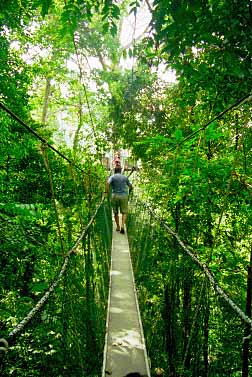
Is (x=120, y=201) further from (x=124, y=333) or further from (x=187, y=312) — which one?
(x=187, y=312)

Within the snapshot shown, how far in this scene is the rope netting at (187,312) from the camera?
1.11m

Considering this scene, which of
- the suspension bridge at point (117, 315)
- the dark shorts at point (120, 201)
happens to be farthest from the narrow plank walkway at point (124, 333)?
the dark shorts at point (120, 201)

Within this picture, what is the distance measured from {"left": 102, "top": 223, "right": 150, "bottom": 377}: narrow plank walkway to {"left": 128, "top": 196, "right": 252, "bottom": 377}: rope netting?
0.18 feet

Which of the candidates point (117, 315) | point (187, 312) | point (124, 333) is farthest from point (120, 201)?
point (187, 312)

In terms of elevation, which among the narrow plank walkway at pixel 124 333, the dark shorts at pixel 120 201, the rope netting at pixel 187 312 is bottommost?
the narrow plank walkway at pixel 124 333

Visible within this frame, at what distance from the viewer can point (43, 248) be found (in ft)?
9.02

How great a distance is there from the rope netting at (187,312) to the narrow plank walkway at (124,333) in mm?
56

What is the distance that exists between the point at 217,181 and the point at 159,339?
93 centimetres

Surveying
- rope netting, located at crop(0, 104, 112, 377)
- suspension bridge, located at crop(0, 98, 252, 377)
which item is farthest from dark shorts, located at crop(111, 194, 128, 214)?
suspension bridge, located at crop(0, 98, 252, 377)

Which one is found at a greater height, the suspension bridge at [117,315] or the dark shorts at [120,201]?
the dark shorts at [120,201]

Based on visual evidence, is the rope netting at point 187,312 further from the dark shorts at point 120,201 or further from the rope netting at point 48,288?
the dark shorts at point 120,201

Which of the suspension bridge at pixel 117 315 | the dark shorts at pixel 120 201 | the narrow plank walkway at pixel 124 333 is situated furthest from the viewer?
the dark shorts at pixel 120 201

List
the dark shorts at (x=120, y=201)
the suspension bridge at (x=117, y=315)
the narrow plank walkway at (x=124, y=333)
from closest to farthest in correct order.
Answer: the suspension bridge at (x=117, y=315)
the narrow plank walkway at (x=124, y=333)
the dark shorts at (x=120, y=201)

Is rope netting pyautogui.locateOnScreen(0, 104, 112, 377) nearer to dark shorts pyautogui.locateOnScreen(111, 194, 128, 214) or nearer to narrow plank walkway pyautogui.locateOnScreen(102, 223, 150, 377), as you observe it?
narrow plank walkway pyautogui.locateOnScreen(102, 223, 150, 377)
